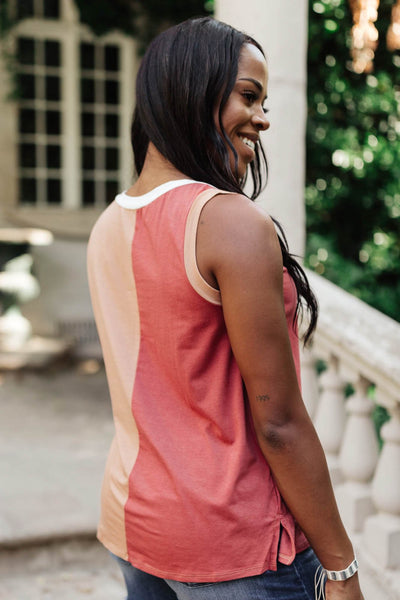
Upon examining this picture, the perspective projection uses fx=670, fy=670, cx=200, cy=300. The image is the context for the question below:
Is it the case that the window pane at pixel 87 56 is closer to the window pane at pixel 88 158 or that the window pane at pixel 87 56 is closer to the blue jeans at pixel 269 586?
the window pane at pixel 88 158

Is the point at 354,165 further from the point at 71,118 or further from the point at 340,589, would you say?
the point at 71,118

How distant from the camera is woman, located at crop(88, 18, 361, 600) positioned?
3.37 ft

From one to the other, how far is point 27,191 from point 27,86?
129 centimetres

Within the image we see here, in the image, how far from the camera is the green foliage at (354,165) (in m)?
4.30

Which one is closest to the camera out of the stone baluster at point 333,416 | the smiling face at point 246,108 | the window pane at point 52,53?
the smiling face at point 246,108

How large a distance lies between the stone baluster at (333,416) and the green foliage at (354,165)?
1.83 meters

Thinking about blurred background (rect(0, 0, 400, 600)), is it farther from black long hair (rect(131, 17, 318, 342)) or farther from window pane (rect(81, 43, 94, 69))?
black long hair (rect(131, 17, 318, 342))

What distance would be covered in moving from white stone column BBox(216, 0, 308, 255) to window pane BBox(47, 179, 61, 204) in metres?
6.08

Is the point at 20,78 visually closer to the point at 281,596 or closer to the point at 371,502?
the point at 371,502

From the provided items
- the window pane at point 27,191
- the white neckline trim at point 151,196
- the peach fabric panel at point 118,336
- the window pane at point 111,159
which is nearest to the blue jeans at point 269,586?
the peach fabric panel at point 118,336

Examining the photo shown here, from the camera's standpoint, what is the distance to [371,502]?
2359 mm

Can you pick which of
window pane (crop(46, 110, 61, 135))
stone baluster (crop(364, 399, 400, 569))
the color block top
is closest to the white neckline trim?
the color block top

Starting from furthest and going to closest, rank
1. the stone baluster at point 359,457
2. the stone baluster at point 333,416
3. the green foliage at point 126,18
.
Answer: the green foliage at point 126,18, the stone baluster at point 333,416, the stone baluster at point 359,457

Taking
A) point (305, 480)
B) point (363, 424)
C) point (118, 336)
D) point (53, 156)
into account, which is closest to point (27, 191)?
point (53, 156)
